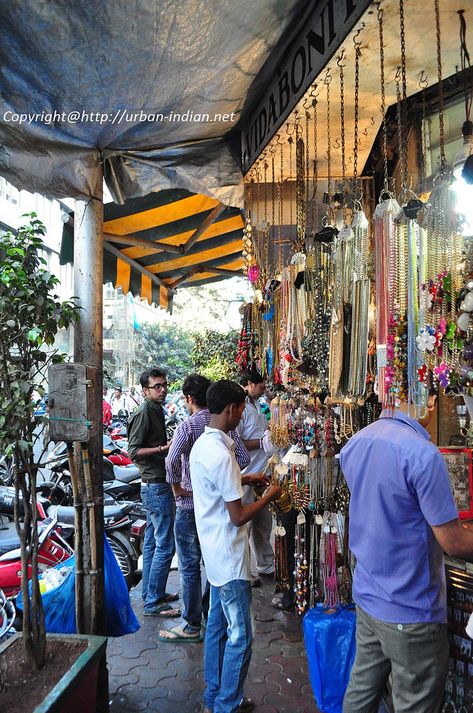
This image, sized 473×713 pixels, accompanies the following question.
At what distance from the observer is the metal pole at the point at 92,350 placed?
2.62 meters

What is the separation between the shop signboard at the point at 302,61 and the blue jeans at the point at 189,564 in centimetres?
231

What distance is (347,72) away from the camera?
2.23m

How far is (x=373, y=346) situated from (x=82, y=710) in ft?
6.47

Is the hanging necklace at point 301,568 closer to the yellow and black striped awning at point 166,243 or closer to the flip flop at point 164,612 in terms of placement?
the flip flop at point 164,612

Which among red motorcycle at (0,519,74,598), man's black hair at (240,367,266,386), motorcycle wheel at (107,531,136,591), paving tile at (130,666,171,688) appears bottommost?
paving tile at (130,666,171,688)

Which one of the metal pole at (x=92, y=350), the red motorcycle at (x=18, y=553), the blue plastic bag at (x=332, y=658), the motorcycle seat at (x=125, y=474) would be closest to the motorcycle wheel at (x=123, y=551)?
the red motorcycle at (x=18, y=553)

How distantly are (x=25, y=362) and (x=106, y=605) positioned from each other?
1.39 m

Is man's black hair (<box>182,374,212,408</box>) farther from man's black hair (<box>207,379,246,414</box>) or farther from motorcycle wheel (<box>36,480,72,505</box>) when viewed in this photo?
motorcycle wheel (<box>36,480,72,505</box>)

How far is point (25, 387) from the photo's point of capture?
87.4 inches

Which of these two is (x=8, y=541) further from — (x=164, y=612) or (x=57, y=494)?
(x=57, y=494)

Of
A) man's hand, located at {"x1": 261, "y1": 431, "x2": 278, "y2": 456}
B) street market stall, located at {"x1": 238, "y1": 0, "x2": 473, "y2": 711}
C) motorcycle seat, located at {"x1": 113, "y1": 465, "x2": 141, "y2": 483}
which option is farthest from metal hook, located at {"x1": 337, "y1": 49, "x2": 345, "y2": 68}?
motorcycle seat, located at {"x1": 113, "y1": 465, "x2": 141, "y2": 483}

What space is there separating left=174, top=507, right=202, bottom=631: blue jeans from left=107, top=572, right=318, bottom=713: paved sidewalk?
18cm

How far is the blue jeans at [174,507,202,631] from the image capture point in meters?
3.29

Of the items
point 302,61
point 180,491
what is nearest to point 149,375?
point 180,491
